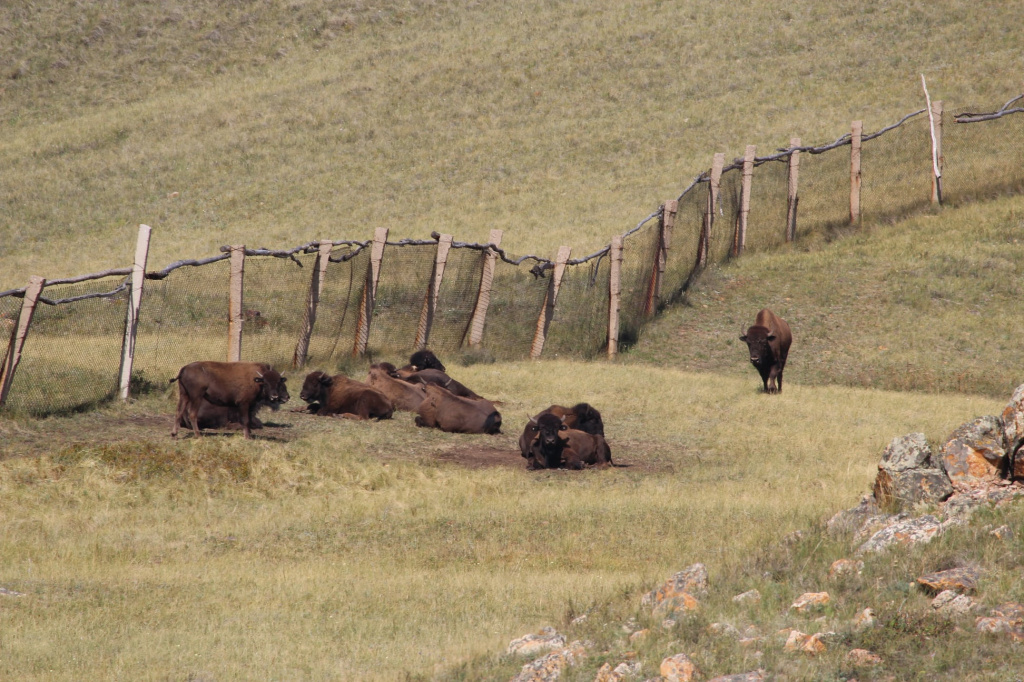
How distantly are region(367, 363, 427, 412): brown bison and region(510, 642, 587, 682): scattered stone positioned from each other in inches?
417

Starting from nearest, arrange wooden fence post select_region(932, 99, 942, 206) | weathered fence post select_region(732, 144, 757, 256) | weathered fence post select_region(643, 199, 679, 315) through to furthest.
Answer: weathered fence post select_region(643, 199, 679, 315) < weathered fence post select_region(732, 144, 757, 256) < wooden fence post select_region(932, 99, 942, 206)

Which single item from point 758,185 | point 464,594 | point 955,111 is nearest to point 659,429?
point 464,594

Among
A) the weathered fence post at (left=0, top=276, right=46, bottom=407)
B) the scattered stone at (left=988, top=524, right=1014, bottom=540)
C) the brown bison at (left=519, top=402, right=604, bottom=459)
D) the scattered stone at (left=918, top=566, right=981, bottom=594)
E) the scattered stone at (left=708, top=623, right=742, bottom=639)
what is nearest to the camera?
the scattered stone at (left=708, top=623, right=742, bottom=639)

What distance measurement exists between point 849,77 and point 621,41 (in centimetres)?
1126

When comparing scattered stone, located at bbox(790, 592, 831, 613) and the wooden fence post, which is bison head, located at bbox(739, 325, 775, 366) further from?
the wooden fence post

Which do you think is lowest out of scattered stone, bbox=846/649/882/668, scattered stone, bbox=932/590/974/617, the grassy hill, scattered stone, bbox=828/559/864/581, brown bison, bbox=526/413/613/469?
scattered stone, bbox=846/649/882/668

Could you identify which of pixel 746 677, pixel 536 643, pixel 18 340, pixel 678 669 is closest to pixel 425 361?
pixel 18 340

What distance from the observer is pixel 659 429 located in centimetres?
1708

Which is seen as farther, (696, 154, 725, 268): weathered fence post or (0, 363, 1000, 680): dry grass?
(696, 154, 725, 268): weathered fence post

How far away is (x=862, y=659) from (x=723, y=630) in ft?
2.91

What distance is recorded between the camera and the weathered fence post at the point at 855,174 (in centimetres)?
3006

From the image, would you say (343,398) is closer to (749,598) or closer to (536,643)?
(536,643)

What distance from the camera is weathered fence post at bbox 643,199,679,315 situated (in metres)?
24.9

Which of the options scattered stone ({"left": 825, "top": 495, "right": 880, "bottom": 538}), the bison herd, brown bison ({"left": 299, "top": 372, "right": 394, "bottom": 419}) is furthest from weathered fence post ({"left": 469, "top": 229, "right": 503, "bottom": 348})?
scattered stone ({"left": 825, "top": 495, "right": 880, "bottom": 538})
